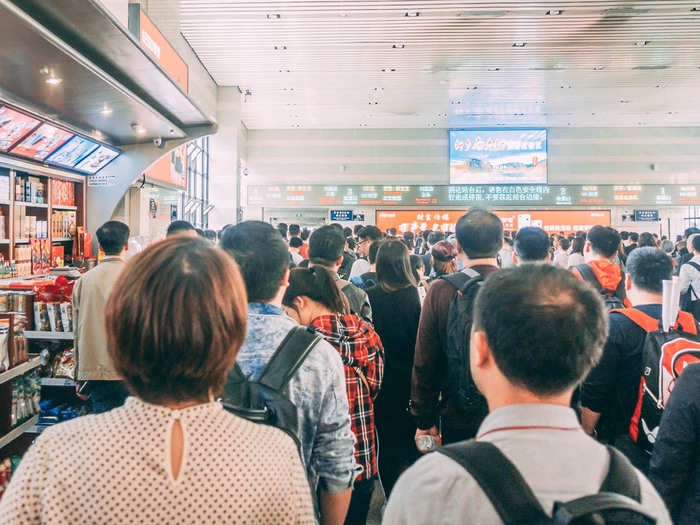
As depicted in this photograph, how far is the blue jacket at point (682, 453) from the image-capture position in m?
1.35

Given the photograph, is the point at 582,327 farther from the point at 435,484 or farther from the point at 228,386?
the point at 228,386

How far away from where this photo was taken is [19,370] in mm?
2418

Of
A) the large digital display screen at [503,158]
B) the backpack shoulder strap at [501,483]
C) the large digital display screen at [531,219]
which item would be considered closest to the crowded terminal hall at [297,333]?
the backpack shoulder strap at [501,483]

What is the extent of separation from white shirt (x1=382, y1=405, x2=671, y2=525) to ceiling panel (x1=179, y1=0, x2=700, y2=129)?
7.96m

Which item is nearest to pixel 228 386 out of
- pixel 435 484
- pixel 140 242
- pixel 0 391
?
pixel 435 484

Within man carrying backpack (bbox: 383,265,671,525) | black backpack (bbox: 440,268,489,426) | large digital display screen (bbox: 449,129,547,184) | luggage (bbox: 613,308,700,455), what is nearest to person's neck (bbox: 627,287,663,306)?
luggage (bbox: 613,308,700,455)

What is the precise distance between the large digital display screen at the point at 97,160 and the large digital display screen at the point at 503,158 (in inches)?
435

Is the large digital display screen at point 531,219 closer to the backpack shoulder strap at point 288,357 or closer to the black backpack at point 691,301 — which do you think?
the black backpack at point 691,301

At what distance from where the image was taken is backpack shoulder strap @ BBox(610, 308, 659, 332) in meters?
1.96

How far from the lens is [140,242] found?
5.91m

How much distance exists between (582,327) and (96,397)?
301 centimetres

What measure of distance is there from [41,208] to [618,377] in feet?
18.6

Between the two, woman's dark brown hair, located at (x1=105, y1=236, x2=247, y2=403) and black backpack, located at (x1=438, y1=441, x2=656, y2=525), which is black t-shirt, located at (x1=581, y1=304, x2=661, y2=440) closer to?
black backpack, located at (x1=438, y1=441, x2=656, y2=525)

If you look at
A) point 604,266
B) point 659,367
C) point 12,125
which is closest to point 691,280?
point 604,266
